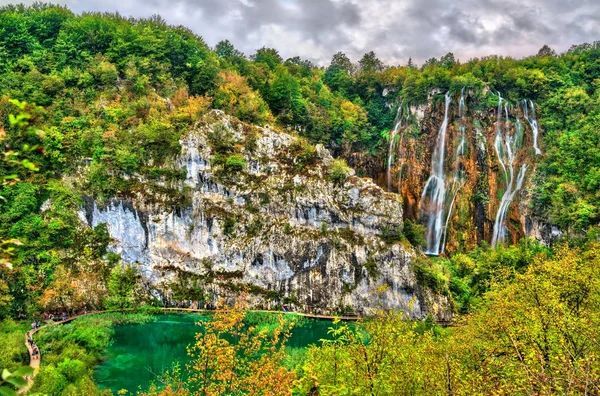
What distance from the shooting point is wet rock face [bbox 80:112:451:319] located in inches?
1176

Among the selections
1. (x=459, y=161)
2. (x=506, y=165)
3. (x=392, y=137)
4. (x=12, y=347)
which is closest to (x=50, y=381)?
(x=12, y=347)

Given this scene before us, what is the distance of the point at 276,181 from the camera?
104 feet

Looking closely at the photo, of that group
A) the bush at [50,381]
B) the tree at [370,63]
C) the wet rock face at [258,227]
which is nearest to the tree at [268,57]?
the tree at [370,63]

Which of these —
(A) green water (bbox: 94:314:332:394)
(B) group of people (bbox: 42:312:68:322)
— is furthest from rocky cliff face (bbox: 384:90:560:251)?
(B) group of people (bbox: 42:312:68:322)

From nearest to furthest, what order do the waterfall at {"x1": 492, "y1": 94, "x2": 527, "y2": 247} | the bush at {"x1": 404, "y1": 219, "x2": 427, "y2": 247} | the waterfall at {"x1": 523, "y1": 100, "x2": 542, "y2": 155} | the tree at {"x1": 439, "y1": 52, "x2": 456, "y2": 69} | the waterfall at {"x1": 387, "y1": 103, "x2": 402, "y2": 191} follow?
the bush at {"x1": 404, "y1": 219, "x2": 427, "y2": 247}, the waterfall at {"x1": 492, "y1": 94, "x2": 527, "y2": 247}, the waterfall at {"x1": 523, "y1": 100, "x2": 542, "y2": 155}, the waterfall at {"x1": 387, "y1": 103, "x2": 402, "y2": 191}, the tree at {"x1": 439, "y1": 52, "x2": 456, "y2": 69}

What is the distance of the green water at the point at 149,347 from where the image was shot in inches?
760

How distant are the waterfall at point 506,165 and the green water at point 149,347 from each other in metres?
19.2

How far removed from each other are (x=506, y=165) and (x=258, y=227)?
2512 centimetres

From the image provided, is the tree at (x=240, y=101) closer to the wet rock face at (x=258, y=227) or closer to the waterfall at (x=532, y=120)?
the wet rock face at (x=258, y=227)

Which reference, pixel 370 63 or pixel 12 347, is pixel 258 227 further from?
pixel 370 63

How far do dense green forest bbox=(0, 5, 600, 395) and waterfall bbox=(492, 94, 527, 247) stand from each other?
1.85 meters

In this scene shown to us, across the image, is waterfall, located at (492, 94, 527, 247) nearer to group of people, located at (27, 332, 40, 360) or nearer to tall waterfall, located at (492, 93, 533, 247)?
tall waterfall, located at (492, 93, 533, 247)

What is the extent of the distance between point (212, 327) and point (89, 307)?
84.6ft

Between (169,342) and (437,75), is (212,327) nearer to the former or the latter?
(169,342)
